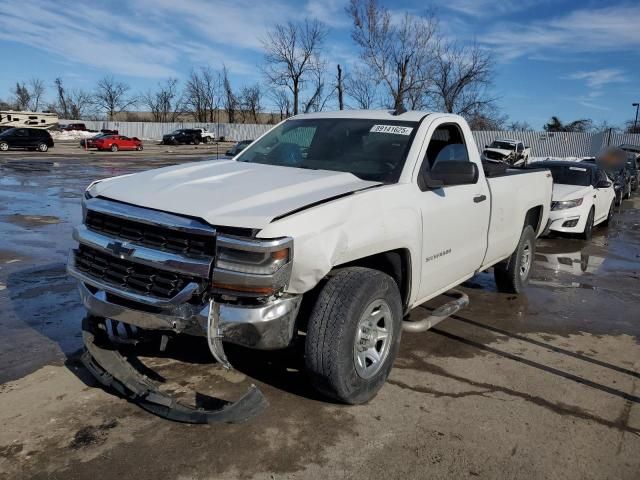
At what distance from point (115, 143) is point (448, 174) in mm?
45203

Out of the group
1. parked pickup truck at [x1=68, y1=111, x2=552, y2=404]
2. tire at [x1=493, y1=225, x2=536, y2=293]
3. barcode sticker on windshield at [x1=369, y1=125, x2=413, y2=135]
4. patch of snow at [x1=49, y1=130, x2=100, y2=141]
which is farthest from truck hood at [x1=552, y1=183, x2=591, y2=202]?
patch of snow at [x1=49, y1=130, x2=100, y2=141]

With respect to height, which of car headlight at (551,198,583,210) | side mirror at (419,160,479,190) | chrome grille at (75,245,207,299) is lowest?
car headlight at (551,198,583,210)

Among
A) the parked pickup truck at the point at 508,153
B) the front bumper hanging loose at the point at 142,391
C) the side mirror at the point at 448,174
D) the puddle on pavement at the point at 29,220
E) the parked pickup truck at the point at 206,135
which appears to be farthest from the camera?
the parked pickup truck at the point at 206,135

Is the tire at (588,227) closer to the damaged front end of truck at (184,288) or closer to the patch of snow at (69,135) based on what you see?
the damaged front end of truck at (184,288)

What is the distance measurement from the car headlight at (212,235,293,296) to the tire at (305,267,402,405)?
426 mm

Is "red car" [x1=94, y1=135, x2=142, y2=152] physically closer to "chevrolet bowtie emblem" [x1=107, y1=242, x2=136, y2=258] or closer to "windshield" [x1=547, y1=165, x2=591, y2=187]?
"windshield" [x1=547, y1=165, x2=591, y2=187]

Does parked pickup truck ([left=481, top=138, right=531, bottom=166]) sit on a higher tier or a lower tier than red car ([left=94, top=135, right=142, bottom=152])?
higher

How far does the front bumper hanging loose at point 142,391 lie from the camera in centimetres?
318

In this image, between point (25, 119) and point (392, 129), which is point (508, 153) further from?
point (25, 119)

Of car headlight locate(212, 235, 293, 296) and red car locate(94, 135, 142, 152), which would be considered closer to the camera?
car headlight locate(212, 235, 293, 296)

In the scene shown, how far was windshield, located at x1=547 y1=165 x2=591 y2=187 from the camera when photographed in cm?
1176

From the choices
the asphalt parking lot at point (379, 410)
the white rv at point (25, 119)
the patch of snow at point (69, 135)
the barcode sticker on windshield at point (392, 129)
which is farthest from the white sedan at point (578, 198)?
the patch of snow at point (69, 135)

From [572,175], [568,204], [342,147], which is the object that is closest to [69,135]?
[572,175]

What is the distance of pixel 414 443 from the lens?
127 inches
